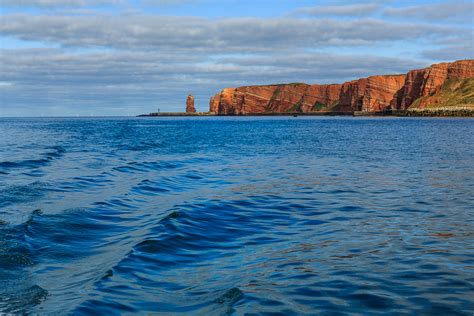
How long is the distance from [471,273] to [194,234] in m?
6.68

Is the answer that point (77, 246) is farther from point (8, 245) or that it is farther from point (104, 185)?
point (104, 185)

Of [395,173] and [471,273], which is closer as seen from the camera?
[471,273]

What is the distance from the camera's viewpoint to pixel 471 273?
8.78 m

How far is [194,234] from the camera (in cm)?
1266

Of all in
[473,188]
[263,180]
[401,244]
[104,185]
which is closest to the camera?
[401,244]

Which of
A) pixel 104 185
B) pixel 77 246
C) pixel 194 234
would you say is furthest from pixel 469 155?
pixel 77 246

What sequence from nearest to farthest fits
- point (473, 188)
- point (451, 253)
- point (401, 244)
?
point (451, 253) < point (401, 244) < point (473, 188)

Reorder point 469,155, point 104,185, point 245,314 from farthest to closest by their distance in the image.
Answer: point 469,155 < point 104,185 < point 245,314

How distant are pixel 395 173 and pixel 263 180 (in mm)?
7170

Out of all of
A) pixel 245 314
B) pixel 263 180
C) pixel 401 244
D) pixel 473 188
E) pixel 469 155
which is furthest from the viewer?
pixel 469 155

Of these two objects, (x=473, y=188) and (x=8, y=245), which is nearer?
(x=8, y=245)

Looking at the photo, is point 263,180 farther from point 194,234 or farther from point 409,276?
point 409,276

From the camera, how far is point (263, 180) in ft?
77.2

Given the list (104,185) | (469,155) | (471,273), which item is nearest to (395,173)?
(469,155)
